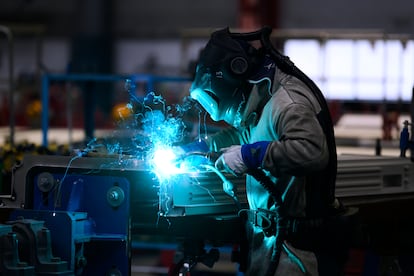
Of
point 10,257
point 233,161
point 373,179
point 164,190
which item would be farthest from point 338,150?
point 10,257

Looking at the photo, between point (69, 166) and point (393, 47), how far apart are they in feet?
21.4

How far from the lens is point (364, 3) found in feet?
55.8

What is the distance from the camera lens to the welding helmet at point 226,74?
3381 mm

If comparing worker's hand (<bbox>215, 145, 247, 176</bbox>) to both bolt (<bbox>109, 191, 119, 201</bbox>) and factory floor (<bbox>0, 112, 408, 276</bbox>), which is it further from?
factory floor (<bbox>0, 112, 408, 276</bbox>)

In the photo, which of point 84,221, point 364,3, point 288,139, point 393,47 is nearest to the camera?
point 288,139

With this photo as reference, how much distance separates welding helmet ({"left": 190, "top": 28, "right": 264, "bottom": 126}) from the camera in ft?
11.1

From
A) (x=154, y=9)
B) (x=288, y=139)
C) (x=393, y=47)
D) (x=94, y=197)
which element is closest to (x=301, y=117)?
(x=288, y=139)

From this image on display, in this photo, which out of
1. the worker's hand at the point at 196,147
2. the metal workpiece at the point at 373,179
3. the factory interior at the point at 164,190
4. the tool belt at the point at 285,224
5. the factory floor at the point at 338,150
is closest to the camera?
the tool belt at the point at 285,224

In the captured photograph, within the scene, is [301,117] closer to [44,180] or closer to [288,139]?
[288,139]

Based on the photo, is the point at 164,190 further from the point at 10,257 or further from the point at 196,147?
the point at 10,257

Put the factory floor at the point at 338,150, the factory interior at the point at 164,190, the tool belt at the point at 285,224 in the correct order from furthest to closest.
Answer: the factory floor at the point at 338,150 < the factory interior at the point at 164,190 < the tool belt at the point at 285,224

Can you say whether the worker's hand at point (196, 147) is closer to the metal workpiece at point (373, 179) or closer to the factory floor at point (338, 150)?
the metal workpiece at point (373, 179)

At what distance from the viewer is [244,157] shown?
313 cm

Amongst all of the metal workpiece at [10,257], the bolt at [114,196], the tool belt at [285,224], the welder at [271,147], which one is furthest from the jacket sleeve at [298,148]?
the metal workpiece at [10,257]
